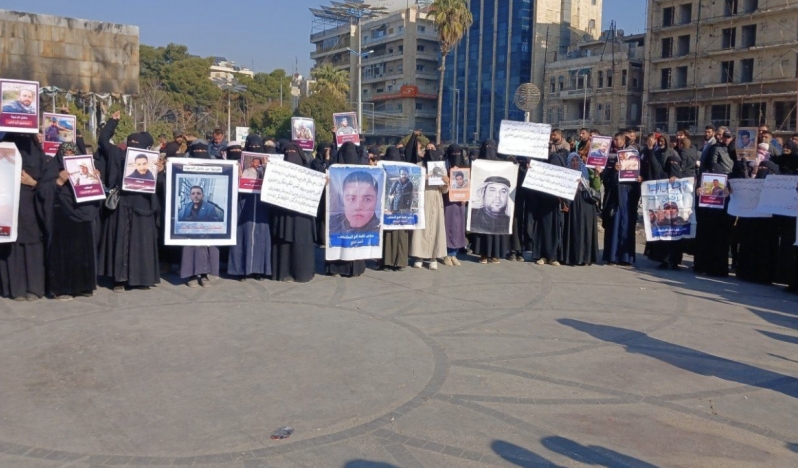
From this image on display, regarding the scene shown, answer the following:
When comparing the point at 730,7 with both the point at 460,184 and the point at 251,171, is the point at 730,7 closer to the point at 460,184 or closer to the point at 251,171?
the point at 460,184

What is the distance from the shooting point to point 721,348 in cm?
753

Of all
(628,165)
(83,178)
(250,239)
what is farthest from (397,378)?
(628,165)

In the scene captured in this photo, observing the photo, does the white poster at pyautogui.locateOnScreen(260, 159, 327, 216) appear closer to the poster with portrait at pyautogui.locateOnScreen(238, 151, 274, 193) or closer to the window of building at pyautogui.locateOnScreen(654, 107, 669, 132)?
the poster with portrait at pyautogui.locateOnScreen(238, 151, 274, 193)

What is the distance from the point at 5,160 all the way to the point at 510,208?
300 inches

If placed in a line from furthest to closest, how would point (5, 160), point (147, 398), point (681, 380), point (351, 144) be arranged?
point (351, 144)
point (5, 160)
point (681, 380)
point (147, 398)

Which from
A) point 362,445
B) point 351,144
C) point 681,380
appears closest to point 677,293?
point 681,380

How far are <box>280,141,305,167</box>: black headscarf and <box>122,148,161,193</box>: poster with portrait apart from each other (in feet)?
6.29

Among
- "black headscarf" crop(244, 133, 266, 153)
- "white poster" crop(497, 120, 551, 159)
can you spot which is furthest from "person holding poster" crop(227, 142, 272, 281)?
"white poster" crop(497, 120, 551, 159)

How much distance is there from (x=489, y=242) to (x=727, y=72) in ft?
176

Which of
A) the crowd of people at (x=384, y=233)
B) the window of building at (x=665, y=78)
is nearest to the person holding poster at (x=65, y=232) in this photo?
the crowd of people at (x=384, y=233)

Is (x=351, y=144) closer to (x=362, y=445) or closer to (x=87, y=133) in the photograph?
(x=362, y=445)

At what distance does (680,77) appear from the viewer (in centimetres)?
6194

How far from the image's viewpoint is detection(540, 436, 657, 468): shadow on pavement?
185 inches

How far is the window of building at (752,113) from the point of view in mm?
55000
